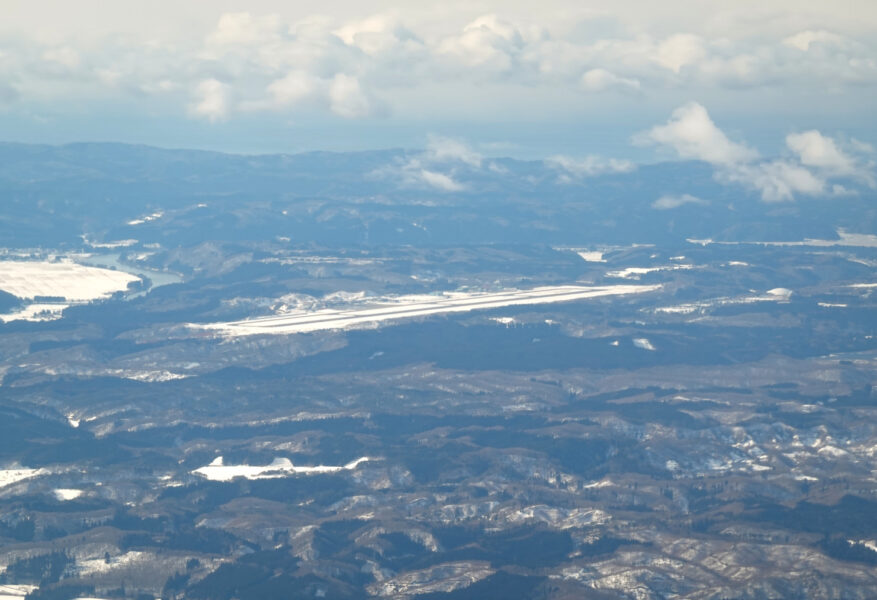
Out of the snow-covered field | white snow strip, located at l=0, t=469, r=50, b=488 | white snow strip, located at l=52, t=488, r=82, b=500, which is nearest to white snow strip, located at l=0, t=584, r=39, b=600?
white snow strip, located at l=52, t=488, r=82, b=500

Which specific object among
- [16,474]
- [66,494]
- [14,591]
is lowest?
[14,591]

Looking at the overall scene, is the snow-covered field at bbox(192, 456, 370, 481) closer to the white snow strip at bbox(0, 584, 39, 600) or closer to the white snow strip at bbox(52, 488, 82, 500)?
the white snow strip at bbox(52, 488, 82, 500)

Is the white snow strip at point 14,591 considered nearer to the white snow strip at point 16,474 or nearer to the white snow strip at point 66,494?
the white snow strip at point 66,494

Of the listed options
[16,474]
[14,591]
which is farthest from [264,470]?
[14,591]

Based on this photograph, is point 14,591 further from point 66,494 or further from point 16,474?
point 16,474

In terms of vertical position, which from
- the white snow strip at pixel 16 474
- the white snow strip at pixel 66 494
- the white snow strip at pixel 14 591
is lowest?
the white snow strip at pixel 14 591

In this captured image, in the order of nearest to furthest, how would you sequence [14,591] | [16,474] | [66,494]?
[14,591]
[66,494]
[16,474]

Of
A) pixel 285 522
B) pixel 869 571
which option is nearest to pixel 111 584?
pixel 285 522

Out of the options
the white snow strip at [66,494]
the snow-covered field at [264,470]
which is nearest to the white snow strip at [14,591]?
the white snow strip at [66,494]
